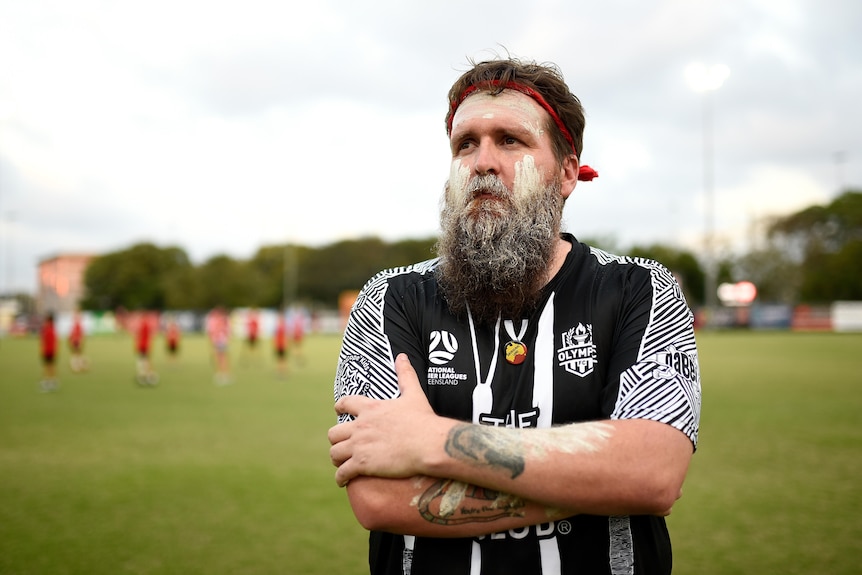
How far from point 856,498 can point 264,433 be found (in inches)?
342

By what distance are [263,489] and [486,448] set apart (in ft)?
21.7

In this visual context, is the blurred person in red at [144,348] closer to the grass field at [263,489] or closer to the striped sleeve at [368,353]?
the grass field at [263,489]

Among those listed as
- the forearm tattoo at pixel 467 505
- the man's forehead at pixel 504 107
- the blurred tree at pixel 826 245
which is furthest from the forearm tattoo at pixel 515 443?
the blurred tree at pixel 826 245

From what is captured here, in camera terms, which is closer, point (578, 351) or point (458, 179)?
point (578, 351)

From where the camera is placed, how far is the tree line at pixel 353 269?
2901 inches

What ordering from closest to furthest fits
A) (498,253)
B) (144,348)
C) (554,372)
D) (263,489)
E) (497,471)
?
(497,471) → (554,372) → (498,253) → (263,489) → (144,348)

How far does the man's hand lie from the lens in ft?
6.29

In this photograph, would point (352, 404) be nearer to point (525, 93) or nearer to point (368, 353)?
point (368, 353)

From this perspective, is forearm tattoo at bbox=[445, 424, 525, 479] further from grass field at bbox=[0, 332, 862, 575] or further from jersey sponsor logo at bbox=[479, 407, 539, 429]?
grass field at bbox=[0, 332, 862, 575]

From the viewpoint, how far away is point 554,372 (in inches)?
85.6

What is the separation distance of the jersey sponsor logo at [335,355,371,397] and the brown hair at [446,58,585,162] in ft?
3.32

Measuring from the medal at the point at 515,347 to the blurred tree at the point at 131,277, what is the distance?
106674 mm

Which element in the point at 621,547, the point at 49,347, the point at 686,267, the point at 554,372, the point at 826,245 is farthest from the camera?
the point at 686,267

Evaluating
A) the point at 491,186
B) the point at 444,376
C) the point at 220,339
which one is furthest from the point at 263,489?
the point at 220,339
